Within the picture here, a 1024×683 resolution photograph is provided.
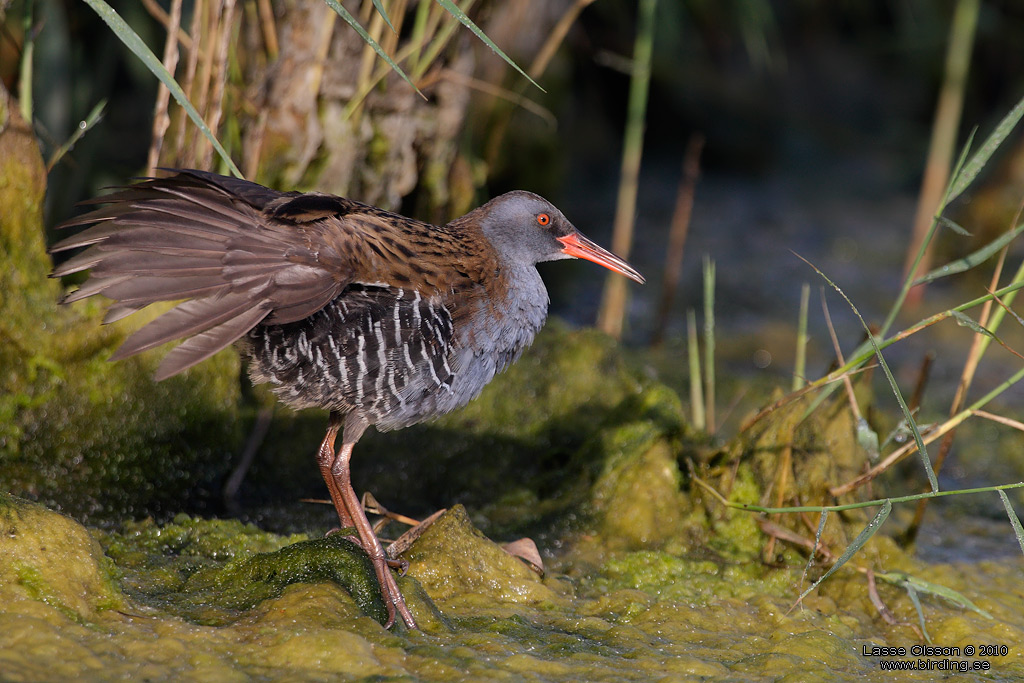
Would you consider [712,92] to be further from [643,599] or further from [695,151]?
[643,599]

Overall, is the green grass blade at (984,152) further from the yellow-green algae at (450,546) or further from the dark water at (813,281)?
the dark water at (813,281)

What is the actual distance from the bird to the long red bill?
0.84 ft

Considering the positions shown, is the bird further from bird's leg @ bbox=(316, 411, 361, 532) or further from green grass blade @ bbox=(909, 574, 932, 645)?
green grass blade @ bbox=(909, 574, 932, 645)

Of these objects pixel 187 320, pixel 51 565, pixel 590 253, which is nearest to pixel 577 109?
pixel 590 253

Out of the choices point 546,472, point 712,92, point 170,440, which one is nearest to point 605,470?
point 546,472

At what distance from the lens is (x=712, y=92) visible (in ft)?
28.1

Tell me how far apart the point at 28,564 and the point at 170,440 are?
114cm

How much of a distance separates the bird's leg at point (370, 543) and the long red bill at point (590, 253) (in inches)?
40.2

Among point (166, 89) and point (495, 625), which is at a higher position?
point (166, 89)

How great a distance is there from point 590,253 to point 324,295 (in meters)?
1.17

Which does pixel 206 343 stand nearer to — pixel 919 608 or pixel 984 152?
pixel 919 608

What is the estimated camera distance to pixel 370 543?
281 cm

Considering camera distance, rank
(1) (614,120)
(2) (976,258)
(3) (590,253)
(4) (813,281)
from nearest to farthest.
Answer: (2) (976,258) → (3) (590,253) → (4) (813,281) → (1) (614,120)

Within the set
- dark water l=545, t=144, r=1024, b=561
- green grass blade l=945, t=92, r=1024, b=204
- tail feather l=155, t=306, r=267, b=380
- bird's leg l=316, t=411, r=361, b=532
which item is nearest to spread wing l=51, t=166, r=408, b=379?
tail feather l=155, t=306, r=267, b=380
